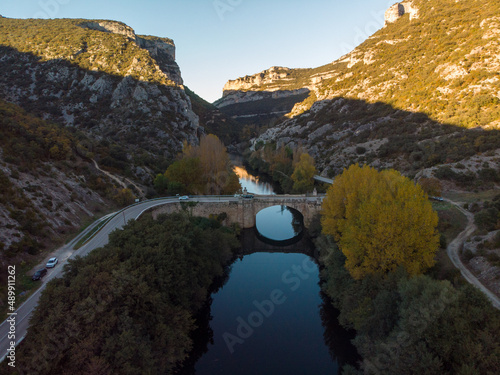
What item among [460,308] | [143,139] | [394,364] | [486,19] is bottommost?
[394,364]

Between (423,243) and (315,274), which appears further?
(315,274)

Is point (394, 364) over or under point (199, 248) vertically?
under

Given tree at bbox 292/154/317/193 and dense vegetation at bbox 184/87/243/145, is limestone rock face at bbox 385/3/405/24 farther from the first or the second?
tree at bbox 292/154/317/193

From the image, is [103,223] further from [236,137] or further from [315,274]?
[236,137]

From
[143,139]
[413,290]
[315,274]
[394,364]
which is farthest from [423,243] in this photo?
[143,139]

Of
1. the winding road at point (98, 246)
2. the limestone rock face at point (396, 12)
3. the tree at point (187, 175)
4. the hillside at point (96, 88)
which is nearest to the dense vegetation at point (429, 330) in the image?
the winding road at point (98, 246)

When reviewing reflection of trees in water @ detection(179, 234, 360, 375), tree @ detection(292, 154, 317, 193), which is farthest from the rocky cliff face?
reflection of trees in water @ detection(179, 234, 360, 375)
